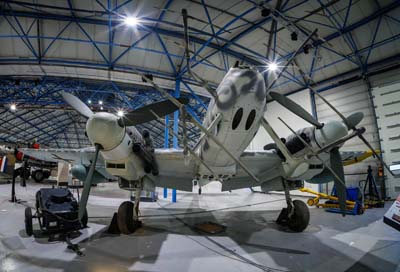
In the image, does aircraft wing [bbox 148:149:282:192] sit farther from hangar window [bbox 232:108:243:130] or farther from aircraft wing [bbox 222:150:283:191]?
hangar window [bbox 232:108:243:130]

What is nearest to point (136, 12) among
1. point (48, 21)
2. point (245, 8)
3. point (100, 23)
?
point (100, 23)

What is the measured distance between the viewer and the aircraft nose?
3760mm

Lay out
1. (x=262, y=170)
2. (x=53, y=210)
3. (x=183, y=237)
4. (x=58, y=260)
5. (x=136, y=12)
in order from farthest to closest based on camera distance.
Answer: (x=136, y=12) < (x=262, y=170) < (x=183, y=237) < (x=53, y=210) < (x=58, y=260)

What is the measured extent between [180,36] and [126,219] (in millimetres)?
8419

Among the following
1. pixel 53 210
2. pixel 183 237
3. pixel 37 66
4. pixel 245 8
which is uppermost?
pixel 245 8

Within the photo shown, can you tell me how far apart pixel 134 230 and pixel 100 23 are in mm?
8601

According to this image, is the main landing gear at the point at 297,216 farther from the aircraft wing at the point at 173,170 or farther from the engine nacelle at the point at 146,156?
the engine nacelle at the point at 146,156

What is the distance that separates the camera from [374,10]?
8977 mm

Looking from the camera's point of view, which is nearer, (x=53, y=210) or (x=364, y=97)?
(x=53, y=210)

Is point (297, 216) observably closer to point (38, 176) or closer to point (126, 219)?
point (126, 219)

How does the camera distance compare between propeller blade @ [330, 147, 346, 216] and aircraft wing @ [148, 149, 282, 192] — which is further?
aircraft wing @ [148, 149, 282, 192]

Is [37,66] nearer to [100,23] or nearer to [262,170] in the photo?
[100,23]

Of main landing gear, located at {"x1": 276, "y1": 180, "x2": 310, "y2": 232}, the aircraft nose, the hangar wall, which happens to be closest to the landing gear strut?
the aircraft nose

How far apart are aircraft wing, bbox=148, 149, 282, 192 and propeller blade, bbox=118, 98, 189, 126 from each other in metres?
1.59
